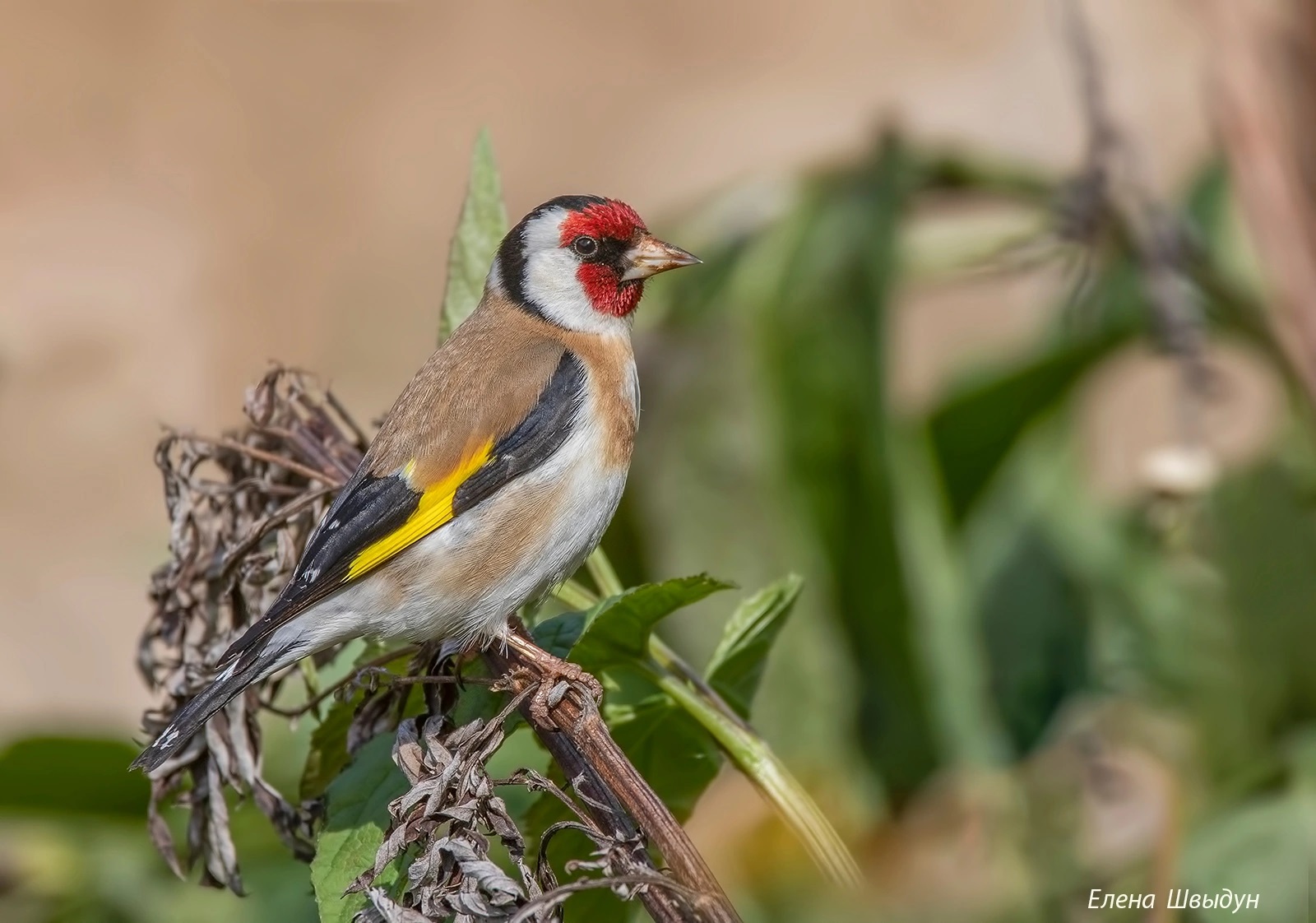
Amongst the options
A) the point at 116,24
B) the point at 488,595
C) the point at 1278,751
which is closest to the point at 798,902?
the point at 488,595

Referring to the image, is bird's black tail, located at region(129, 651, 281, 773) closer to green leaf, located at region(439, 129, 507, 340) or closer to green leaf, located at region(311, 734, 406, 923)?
green leaf, located at region(311, 734, 406, 923)

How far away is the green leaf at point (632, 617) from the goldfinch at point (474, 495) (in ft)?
1.17

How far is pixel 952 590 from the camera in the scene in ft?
13.4

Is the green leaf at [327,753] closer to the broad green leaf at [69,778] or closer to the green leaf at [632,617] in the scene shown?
the green leaf at [632,617]

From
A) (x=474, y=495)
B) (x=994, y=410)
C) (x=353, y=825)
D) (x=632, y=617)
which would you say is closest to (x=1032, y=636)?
(x=994, y=410)

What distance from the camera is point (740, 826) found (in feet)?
11.5

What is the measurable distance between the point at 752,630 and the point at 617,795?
50 centimetres

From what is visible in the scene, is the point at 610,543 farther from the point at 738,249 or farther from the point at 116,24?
the point at 116,24

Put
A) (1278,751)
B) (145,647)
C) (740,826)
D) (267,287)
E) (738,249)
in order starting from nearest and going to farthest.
→ (145,647), (1278,751), (740,826), (738,249), (267,287)

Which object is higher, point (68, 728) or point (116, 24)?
point (116, 24)

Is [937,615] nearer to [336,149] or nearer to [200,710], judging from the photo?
[200,710]

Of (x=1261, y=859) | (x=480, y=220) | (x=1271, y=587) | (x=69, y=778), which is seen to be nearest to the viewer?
(x=480, y=220)

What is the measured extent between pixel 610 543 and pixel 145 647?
146 cm

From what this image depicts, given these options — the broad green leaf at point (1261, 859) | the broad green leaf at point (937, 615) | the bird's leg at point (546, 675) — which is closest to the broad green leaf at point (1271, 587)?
the broad green leaf at point (1261, 859)
